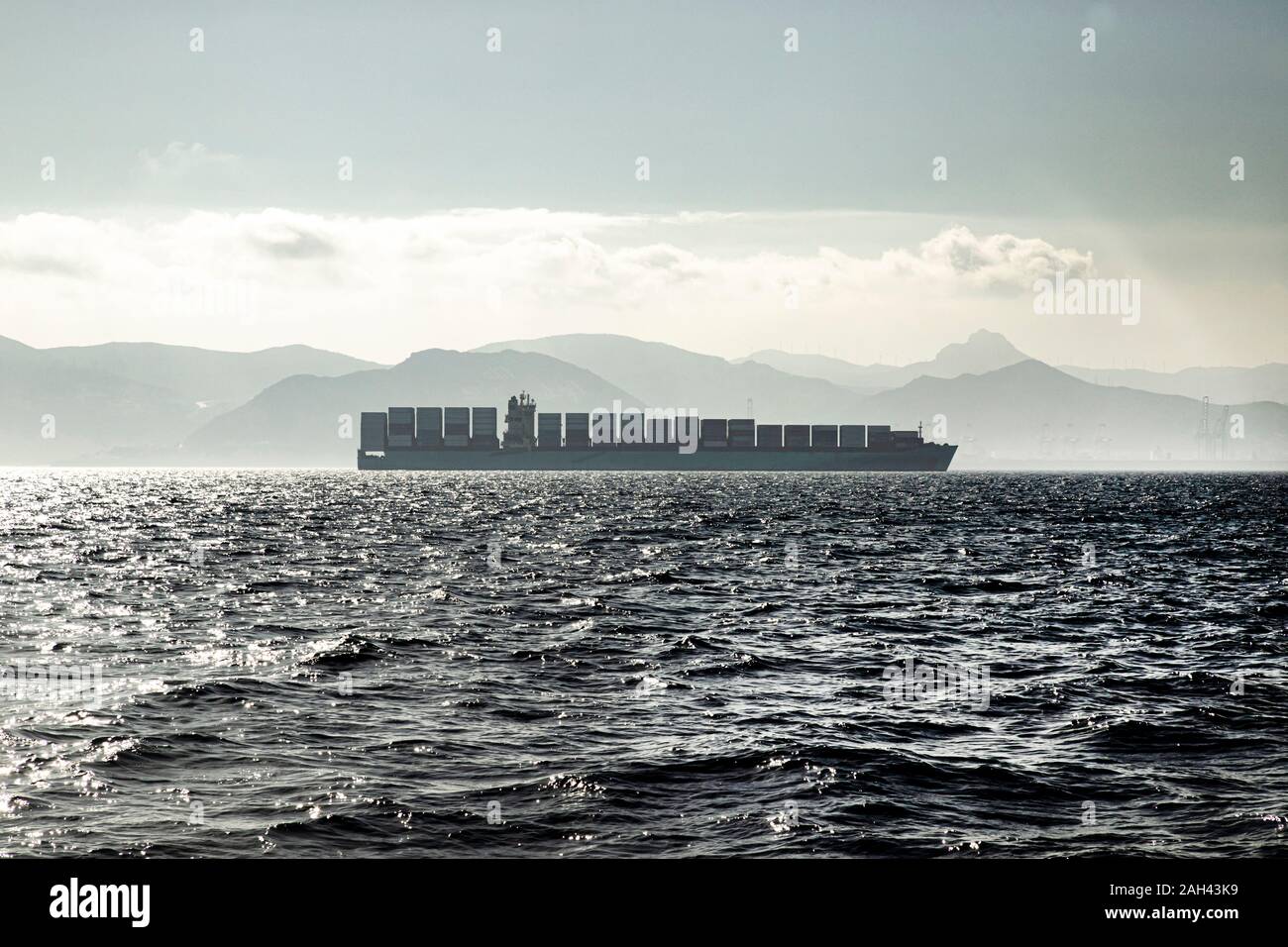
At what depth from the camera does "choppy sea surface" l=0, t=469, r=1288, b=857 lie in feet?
38.8

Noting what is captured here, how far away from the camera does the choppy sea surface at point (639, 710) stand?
11.8 meters

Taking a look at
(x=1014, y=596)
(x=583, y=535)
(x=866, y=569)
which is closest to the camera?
(x=1014, y=596)

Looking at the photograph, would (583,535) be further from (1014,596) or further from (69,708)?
(69,708)

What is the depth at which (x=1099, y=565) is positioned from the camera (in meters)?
43.8

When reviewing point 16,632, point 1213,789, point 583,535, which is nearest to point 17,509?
point 583,535

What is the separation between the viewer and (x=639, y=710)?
56.9 feet
